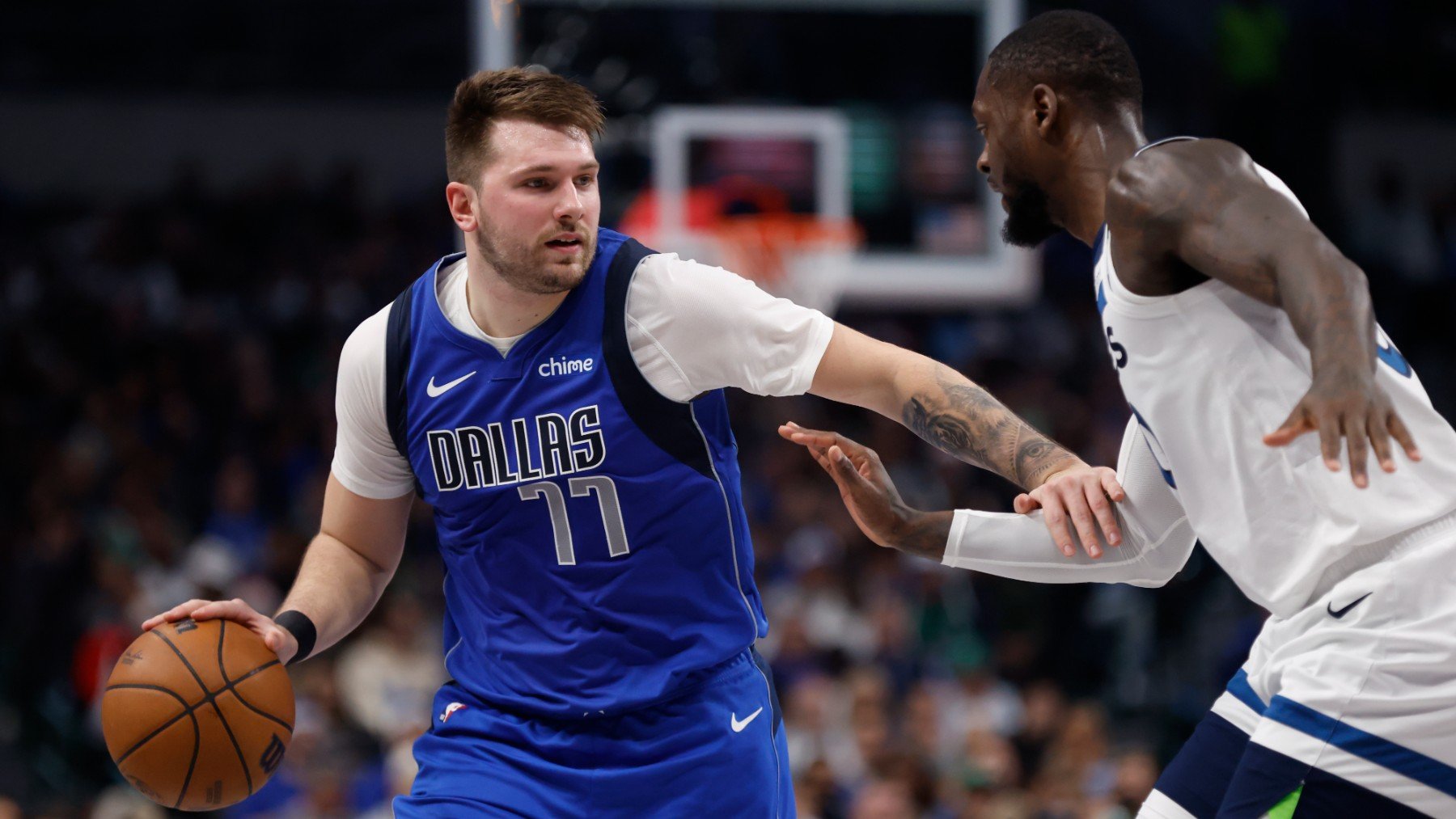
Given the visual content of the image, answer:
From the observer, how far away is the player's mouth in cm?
414

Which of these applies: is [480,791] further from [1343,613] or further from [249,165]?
[249,165]

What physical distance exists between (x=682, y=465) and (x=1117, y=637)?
26.4 ft

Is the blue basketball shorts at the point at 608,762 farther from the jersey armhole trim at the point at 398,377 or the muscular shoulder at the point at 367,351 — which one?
the muscular shoulder at the point at 367,351

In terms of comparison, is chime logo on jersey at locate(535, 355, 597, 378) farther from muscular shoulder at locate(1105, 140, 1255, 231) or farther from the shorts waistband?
the shorts waistband

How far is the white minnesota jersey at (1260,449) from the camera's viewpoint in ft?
9.87

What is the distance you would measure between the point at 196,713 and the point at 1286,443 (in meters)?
2.83

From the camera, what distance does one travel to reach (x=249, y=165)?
1553 centimetres

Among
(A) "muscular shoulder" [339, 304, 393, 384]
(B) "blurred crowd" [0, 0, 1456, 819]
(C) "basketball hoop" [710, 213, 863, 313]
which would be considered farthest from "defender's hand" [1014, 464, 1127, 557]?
(C) "basketball hoop" [710, 213, 863, 313]

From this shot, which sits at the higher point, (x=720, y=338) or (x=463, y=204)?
(x=463, y=204)

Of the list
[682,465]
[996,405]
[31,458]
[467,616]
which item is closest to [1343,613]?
[996,405]

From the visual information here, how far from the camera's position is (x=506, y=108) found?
4.22m

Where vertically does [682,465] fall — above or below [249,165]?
above

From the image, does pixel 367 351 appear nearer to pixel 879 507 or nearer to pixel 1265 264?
pixel 879 507

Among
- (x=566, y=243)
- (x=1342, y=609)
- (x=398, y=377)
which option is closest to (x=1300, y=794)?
(x=1342, y=609)
